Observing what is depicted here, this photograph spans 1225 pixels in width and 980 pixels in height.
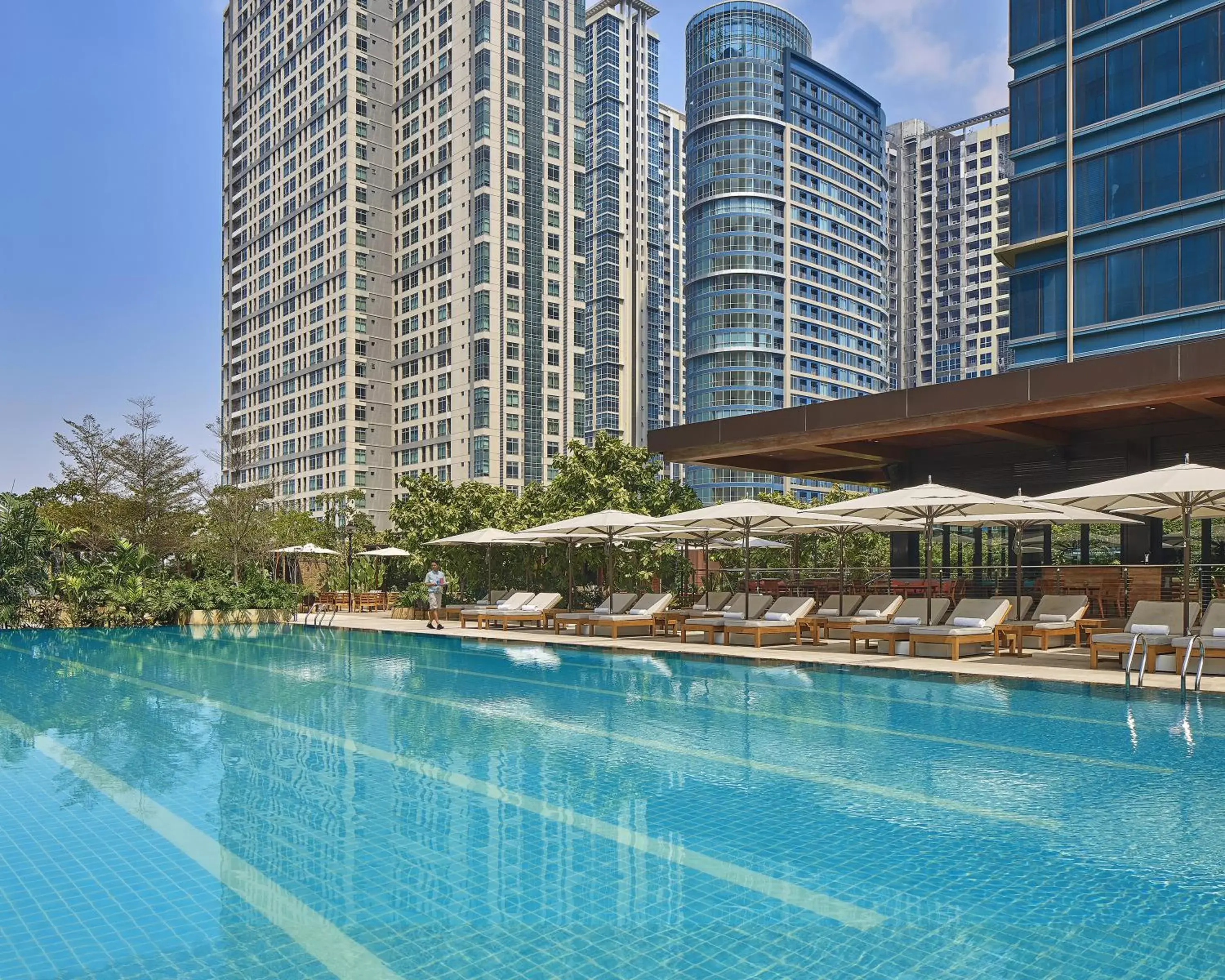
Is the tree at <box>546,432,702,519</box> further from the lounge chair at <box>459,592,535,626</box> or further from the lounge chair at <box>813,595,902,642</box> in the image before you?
the lounge chair at <box>813,595,902,642</box>

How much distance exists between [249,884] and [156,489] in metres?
28.7

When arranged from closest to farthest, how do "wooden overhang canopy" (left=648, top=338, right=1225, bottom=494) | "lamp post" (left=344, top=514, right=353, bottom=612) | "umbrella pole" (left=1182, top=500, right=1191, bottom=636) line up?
1. "umbrella pole" (left=1182, top=500, right=1191, bottom=636)
2. "wooden overhang canopy" (left=648, top=338, right=1225, bottom=494)
3. "lamp post" (left=344, top=514, right=353, bottom=612)

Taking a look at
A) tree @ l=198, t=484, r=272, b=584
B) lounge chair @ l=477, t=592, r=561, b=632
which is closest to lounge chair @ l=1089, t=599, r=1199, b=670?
lounge chair @ l=477, t=592, r=561, b=632

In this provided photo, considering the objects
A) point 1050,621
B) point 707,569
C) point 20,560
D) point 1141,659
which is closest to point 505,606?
point 707,569

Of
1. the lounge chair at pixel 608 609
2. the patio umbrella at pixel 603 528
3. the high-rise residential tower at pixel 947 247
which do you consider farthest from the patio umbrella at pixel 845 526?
the high-rise residential tower at pixel 947 247

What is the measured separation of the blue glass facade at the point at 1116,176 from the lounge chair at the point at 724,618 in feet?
84.6

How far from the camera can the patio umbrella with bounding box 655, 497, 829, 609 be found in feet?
58.3

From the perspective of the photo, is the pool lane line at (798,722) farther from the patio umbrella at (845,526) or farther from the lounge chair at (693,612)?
the patio umbrella at (845,526)

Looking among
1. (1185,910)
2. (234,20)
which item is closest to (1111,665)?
(1185,910)

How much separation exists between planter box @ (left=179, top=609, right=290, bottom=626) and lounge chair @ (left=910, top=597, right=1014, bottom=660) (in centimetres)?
1731

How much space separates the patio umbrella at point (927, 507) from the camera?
1575 centimetres

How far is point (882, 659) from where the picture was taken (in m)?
15.6

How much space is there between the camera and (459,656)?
57.2ft

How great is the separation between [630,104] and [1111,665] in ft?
389
